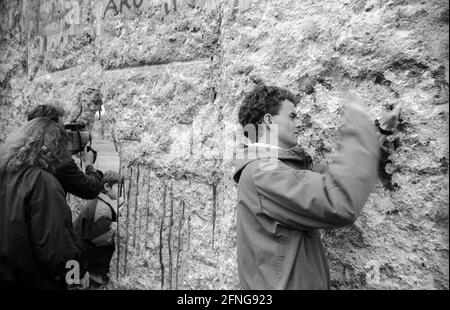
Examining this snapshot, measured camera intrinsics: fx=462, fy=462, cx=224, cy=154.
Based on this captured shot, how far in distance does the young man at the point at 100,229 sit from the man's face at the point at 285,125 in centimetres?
174

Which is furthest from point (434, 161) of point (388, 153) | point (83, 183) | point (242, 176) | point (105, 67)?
point (105, 67)

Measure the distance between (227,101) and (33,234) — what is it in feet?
3.84

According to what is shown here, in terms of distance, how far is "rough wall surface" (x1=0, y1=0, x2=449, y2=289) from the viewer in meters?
1.68

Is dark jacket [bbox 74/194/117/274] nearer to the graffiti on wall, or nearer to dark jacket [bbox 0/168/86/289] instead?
dark jacket [bbox 0/168/86/289]

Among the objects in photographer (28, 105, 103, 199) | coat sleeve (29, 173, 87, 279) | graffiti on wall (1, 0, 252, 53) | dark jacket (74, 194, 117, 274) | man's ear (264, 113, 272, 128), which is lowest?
dark jacket (74, 194, 117, 274)

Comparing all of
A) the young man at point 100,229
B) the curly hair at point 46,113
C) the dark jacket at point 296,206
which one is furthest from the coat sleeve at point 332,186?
the young man at point 100,229

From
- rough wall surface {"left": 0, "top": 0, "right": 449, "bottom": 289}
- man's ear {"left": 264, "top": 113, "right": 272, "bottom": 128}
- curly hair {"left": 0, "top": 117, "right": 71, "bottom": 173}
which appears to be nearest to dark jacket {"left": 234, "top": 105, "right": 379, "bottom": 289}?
man's ear {"left": 264, "top": 113, "right": 272, "bottom": 128}

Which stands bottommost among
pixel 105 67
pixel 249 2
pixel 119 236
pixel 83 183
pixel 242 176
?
pixel 119 236

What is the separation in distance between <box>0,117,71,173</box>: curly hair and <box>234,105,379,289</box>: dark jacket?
1.26 metres

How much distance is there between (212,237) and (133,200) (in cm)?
76

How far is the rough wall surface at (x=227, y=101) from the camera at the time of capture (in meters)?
1.68
